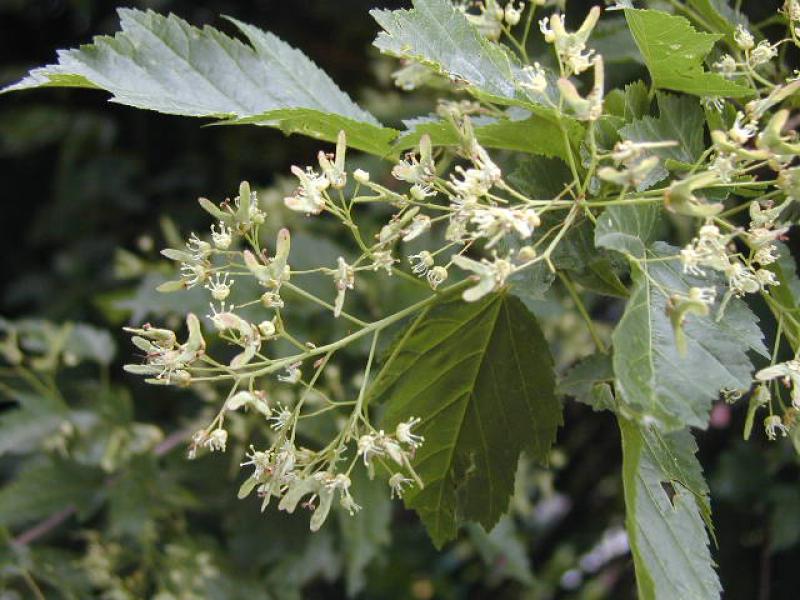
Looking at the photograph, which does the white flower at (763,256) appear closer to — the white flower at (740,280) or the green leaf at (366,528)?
the white flower at (740,280)

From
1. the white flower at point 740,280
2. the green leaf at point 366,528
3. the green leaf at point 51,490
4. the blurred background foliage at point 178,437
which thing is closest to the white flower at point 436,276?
the white flower at point 740,280

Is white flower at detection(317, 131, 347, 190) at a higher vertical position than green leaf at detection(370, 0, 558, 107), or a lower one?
lower

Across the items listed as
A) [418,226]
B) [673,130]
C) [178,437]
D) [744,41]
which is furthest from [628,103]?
[178,437]

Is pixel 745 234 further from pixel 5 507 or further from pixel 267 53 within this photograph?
pixel 5 507

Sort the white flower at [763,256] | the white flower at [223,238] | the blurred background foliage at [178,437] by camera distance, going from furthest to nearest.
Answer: the blurred background foliage at [178,437] < the white flower at [223,238] < the white flower at [763,256]

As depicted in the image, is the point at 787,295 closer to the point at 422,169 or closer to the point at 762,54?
→ the point at 762,54

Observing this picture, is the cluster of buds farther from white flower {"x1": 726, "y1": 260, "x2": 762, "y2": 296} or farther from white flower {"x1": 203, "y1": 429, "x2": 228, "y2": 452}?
white flower {"x1": 203, "y1": 429, "x2": 228, "y2": 452}

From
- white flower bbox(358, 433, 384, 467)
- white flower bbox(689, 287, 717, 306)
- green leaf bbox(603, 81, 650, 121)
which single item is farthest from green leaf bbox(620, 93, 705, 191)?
white flower bbox(358, 433, 384, 467)
